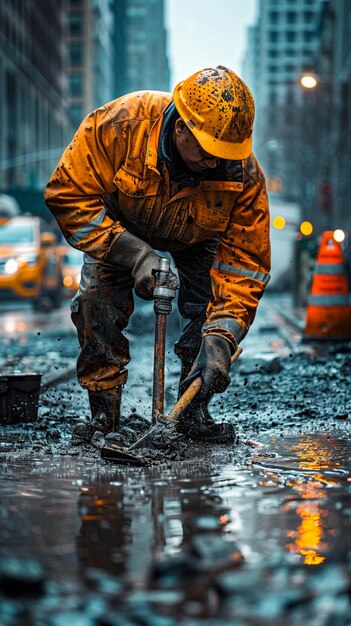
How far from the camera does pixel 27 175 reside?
254 ft

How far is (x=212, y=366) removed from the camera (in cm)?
525

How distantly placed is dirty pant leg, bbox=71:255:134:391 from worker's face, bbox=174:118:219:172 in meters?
0.75

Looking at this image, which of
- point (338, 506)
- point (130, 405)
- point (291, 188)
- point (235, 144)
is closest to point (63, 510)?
point (338, 506)

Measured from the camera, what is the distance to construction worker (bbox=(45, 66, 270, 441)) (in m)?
5.00

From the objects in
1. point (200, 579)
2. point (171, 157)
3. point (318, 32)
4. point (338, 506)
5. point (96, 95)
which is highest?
point (171, 157)

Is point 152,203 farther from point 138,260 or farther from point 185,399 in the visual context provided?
point 185,399

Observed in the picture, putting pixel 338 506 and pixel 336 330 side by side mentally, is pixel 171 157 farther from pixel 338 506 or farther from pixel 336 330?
pixel 336 330

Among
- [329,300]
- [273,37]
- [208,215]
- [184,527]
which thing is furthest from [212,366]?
[273,37]

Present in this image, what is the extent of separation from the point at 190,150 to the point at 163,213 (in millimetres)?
485

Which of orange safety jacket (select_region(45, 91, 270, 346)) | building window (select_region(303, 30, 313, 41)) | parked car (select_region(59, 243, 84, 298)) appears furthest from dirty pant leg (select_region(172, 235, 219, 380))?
building window (select_region(303, 30, 313, 41))

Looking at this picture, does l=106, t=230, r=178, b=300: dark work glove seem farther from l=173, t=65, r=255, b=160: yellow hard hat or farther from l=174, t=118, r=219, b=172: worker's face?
l=173, t=65, r=255, b=160: yellow hard hat

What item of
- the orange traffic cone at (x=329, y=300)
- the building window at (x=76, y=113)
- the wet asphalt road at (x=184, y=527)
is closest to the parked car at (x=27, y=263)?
the orange traffic cone at (x=329, y=300)

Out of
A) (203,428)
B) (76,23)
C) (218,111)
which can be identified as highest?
(218,111)

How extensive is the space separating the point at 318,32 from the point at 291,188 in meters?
31.3
